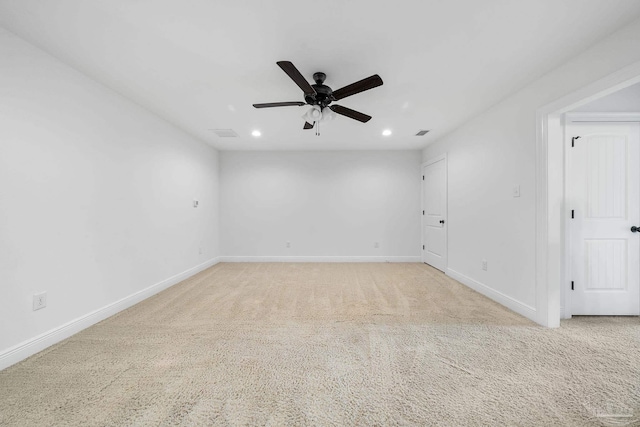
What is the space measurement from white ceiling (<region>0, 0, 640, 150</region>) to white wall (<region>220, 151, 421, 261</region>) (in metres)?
2.37

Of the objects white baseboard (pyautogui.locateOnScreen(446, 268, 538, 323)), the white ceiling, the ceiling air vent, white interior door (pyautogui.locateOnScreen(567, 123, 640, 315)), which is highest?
the ceiling air vent

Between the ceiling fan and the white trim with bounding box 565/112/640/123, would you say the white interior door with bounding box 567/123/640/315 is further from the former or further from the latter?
the ceiling fan

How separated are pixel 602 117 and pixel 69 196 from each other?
5153 mm

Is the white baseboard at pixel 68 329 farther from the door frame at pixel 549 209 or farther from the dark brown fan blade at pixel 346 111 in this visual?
the door frame at pixel 549 209

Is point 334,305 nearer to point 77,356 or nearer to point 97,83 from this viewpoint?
point 77,356

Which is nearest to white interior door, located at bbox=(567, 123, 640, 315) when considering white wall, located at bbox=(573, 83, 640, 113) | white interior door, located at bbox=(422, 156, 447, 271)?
white wall, located at bbox=(573, 83, 640, 113)

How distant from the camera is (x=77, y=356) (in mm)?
1867

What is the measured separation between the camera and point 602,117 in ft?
8.14

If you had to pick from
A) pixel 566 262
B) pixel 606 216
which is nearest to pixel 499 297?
pixel 566 262

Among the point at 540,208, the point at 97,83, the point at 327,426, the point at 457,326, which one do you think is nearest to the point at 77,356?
the point at 327,426

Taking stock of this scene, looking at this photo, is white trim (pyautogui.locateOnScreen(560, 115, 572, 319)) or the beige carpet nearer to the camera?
the beige carpet

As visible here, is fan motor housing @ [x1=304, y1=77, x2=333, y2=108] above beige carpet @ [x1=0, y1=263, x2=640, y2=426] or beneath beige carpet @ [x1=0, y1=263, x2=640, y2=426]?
above

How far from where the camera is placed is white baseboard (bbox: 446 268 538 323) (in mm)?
2488

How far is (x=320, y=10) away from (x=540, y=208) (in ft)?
8.56
